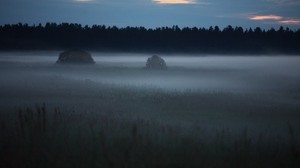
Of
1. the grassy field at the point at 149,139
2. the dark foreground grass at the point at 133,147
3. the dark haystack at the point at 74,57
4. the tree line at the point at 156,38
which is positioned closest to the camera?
the dark foreground grass at the point at 133,147

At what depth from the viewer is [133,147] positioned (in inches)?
408

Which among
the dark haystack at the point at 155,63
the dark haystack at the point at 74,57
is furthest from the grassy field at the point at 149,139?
the dark haystack at the point at 74,57

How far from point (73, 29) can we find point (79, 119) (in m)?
127

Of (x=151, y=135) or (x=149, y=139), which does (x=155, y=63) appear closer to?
(x=151, y=135)

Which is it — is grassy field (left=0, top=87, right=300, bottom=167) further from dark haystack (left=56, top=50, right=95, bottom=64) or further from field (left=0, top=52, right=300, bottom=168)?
dark haystack (left=56, top=50, right=95, bottom=64)

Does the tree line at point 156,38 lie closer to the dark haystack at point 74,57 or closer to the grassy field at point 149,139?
the dark haystack at point 74,57

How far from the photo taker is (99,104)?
19.3 metres

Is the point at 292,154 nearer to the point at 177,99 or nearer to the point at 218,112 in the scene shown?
the point at 218,112

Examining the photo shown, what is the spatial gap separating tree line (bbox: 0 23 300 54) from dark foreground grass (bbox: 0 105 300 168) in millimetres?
117871

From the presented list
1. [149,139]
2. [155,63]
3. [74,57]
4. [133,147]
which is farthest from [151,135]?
[74,57]

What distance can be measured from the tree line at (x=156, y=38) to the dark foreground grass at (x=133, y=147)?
118 metres

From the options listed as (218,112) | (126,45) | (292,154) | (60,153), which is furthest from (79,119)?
(126,45)

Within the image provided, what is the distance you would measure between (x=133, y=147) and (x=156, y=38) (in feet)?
419

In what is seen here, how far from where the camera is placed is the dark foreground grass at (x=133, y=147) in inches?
372
